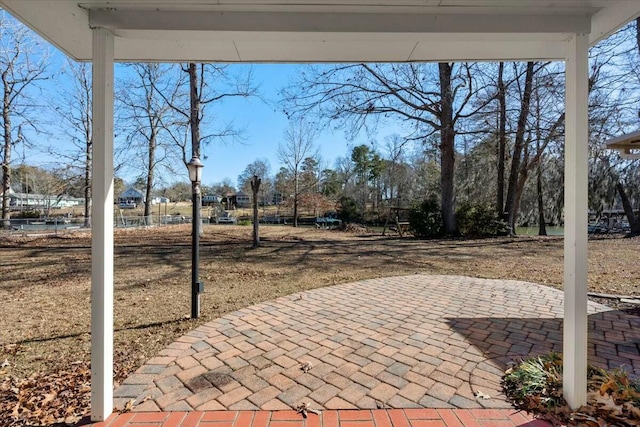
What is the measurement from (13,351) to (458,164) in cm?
2614

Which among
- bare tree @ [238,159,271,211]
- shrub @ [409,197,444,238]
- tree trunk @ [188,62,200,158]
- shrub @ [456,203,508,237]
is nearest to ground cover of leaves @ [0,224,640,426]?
shrub @ [456,203,508,237]

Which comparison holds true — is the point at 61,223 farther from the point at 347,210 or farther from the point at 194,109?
the point at 347,210

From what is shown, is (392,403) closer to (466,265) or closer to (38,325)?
(38,325)

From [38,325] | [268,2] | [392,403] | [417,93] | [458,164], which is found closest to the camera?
[268,2]

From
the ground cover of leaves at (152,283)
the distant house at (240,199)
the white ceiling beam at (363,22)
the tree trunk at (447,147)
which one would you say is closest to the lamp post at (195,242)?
the ground cover of leaves at (152,283)

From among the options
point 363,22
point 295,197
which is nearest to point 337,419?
point 363,22

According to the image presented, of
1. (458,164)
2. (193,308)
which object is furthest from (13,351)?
(458,164)

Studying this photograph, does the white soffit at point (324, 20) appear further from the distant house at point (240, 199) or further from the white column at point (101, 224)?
the distant house at point (240, 199)

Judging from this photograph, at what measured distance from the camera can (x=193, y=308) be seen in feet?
11.7

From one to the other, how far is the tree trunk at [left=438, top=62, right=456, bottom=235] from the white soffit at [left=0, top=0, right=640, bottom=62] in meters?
10.1

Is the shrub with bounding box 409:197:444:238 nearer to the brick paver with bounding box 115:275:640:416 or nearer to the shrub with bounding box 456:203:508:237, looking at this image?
the shrub with bounding box 456:203:508:237

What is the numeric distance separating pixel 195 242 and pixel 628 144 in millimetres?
4516

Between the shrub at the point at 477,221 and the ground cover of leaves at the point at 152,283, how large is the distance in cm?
176

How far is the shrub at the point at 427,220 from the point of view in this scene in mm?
12328
